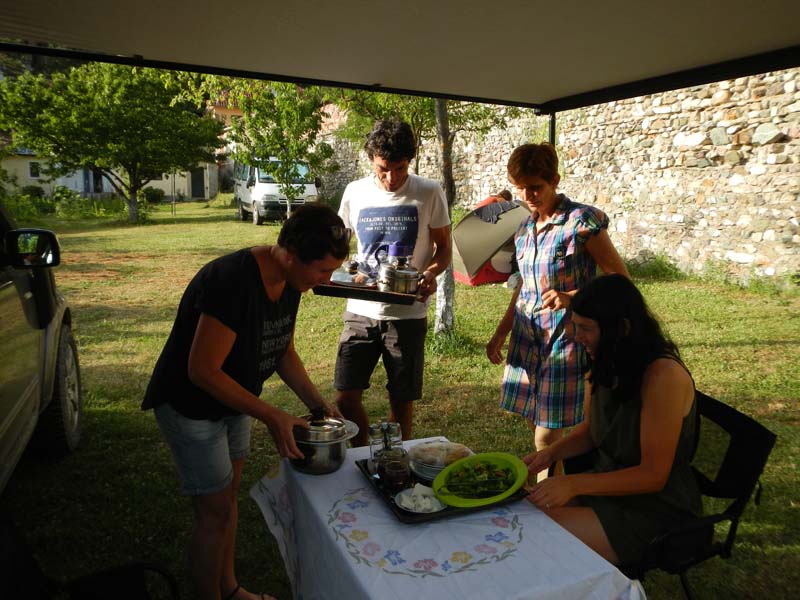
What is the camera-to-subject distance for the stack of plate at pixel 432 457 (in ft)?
6.66

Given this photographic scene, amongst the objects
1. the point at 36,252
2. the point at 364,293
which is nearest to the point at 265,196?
the point at 36,252

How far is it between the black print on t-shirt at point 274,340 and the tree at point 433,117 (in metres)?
3.96

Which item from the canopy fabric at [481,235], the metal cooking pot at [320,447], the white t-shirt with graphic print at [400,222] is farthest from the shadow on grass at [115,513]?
the canopy fabric at [481,235]

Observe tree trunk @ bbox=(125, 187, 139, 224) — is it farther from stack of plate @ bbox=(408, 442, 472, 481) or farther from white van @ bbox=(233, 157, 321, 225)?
stack of plate @ bbox=(408, 442, 472, 481)

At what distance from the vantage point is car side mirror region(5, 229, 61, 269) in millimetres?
2873

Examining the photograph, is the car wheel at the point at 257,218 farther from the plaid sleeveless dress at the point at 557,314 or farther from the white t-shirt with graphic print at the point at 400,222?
the plaid sleeveless dress at the point at 557,314

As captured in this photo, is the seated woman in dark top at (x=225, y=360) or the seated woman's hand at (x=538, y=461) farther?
the seated woman's hand at (x=538, y=461)

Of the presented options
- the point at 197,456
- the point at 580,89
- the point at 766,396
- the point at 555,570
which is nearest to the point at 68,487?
the point at 197,456

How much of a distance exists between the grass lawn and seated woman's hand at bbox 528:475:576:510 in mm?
1245

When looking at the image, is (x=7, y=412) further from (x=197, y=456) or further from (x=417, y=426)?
(x=417, y=426)

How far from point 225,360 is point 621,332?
53.3 inches

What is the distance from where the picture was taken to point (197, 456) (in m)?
2.10

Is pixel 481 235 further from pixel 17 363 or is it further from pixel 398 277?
pixel 17 363

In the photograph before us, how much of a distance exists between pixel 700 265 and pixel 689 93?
2.56 meters
